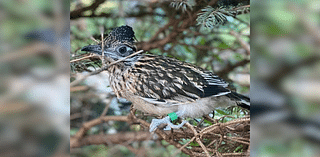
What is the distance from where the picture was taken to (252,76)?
1.14 m

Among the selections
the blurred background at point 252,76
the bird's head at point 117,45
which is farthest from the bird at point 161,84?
the blurred background at point 252,76

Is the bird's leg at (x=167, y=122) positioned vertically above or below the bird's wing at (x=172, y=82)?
below

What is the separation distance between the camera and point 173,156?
48.4 inches

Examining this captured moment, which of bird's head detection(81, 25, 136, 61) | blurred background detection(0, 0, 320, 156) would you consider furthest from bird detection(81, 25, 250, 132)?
blurred background detection(0, 0, 320, 156)

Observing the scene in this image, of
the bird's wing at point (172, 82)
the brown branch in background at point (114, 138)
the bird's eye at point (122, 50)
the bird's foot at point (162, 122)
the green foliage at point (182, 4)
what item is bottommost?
the brown branch in background at point (114, 138)

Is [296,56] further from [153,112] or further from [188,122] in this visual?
[153,112]

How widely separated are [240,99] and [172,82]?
30 cm

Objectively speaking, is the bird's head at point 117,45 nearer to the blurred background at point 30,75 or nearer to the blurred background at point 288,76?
the blurred background at point 30,75

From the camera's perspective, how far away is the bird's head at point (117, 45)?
118cm

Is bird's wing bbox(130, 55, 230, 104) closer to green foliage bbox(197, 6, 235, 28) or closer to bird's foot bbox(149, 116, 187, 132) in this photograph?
bird's foot bbox(149, 116, 187, 132)

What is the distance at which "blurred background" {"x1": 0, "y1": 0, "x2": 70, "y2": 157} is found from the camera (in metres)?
1.08

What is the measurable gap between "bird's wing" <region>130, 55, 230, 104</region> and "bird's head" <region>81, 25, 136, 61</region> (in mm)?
72

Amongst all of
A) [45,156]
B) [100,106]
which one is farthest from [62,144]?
[100,106]

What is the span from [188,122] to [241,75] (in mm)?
300
